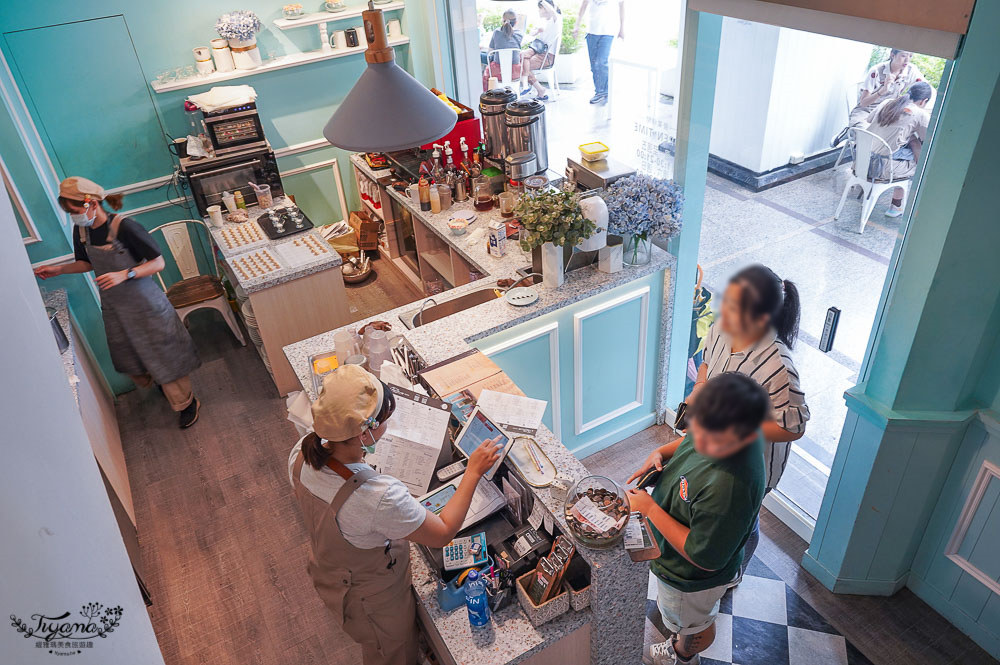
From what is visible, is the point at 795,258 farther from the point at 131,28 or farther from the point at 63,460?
the point at 131,28

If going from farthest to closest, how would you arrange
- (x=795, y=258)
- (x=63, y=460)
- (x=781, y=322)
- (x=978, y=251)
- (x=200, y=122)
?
(x=200, y=122), (x=978, y=251), (x=795, y=258), (x=63, y=460), (x=781, y=322)

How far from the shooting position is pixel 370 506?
1.73m

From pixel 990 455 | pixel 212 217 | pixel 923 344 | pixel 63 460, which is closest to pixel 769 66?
pixel 923 344

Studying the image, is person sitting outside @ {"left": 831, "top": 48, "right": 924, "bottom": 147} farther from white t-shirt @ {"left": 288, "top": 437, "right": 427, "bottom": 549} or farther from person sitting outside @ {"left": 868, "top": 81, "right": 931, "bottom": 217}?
white t-shirt @ {"left": 288, "top": 437, "right": 427, "bottom": 549}

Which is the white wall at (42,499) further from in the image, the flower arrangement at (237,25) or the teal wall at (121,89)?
the flower arrangement at (237,25)

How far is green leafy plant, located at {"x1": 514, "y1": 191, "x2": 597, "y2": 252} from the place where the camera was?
9.46 ft

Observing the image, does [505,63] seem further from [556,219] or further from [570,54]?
[556,219]

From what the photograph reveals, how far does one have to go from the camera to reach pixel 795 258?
158 cm

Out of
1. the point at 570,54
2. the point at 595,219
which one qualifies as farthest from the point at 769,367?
the point at 570,54

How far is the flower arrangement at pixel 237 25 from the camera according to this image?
439 centimetres

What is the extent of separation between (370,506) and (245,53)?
3966 millimetres

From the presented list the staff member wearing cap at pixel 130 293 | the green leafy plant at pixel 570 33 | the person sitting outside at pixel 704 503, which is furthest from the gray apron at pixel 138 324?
the person sitting outside at pixel 704 503

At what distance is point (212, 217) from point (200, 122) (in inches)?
29.4

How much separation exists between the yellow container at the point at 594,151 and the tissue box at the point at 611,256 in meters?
0.53
